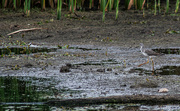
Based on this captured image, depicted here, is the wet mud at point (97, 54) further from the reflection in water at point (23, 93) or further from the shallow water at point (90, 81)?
the reflection in water at point (23, 93)

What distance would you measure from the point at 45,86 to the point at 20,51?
3359mm

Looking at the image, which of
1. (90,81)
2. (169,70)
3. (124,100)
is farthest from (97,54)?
(124,100)

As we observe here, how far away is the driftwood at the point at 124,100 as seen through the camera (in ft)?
15.1

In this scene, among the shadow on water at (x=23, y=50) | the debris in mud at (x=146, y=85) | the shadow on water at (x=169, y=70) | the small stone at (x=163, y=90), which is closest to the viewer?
the small stone at (x=163, y=90)

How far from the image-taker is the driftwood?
4610 millimetres

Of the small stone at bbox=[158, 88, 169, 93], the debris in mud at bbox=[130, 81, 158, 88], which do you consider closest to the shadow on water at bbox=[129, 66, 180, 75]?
the debris in mud at bbox=[130, 81, 158, 88]

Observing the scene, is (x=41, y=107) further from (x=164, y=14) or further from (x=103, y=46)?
(x=164, y=14)

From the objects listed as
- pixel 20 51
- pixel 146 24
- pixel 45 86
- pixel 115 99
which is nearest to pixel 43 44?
pixel 20 51

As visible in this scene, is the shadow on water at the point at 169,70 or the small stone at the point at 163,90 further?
the shadow on water at the point at 169,70

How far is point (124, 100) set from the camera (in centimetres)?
469

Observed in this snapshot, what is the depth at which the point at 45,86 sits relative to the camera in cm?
548

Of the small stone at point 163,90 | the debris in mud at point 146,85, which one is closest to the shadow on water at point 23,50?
the debris in mud at point 146,85

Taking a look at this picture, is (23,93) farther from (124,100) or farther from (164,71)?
(164,71)

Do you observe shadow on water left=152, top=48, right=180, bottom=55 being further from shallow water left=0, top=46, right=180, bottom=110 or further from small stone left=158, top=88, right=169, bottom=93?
small stone left=158, top=88, right=169, bottom=93
